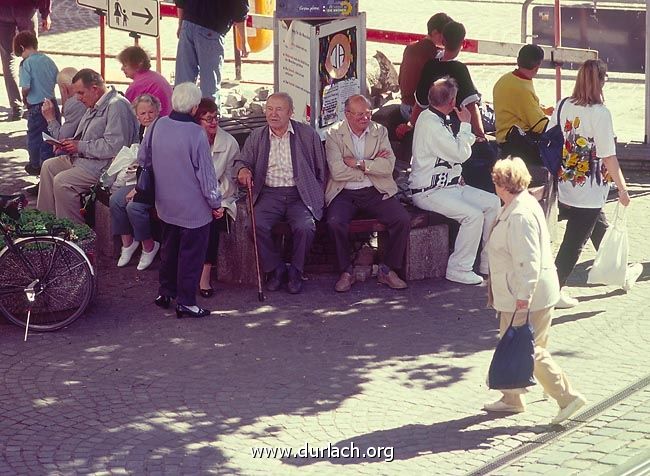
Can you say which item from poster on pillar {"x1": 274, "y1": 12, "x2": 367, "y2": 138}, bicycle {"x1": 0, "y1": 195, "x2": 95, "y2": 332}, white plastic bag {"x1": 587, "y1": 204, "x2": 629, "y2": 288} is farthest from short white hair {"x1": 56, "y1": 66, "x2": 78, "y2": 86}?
white plastic bag {"x1": 587, "y1": 204, "x2": 629, "y2": 288}

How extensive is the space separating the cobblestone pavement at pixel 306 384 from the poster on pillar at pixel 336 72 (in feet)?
5.83

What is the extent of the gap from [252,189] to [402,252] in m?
1.27

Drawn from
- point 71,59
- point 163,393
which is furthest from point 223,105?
point 163,393

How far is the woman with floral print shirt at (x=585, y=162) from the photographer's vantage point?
418 inches

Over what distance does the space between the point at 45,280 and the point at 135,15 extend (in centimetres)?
502

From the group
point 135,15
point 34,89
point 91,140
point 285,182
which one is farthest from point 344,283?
point 34,89

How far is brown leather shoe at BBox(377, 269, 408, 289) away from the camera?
11297mm

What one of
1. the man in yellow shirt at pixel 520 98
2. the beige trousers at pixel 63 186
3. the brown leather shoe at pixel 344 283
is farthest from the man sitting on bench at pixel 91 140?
the man in yellow shirt at pixel 520 98

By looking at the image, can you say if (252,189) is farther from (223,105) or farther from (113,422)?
(223,105)

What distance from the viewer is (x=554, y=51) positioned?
15781 millimetres

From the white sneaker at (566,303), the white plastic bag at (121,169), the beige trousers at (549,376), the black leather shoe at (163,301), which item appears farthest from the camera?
the white plastic bag at (121,169)

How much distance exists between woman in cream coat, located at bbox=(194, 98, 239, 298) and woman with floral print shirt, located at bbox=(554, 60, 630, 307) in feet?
8.29

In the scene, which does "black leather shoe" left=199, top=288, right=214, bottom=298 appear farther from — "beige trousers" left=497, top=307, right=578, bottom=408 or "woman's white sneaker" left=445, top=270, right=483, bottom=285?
"beige trousers" left=497, top=307, right=578, bottom=408

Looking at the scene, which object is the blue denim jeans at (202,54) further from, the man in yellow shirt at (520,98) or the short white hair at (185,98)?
the short white hair at (185,98)
